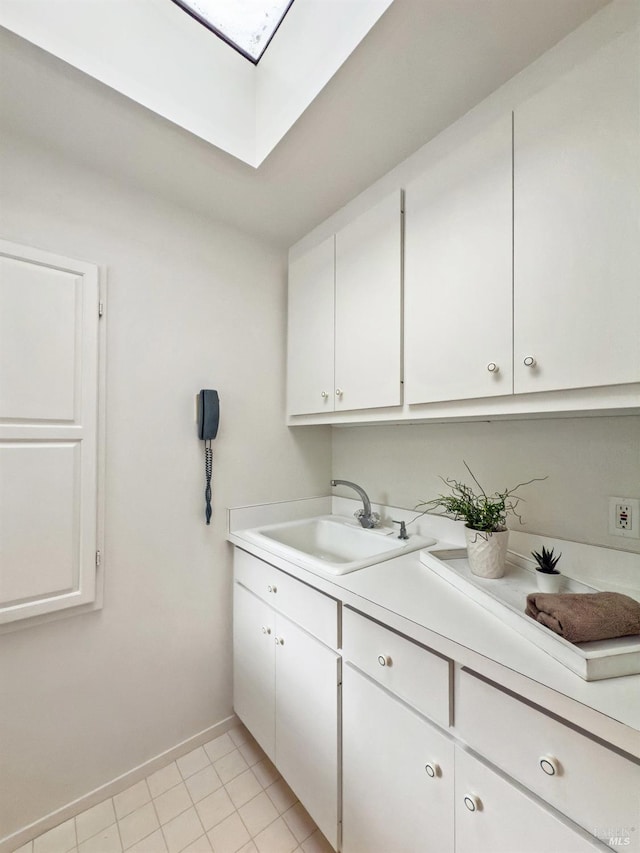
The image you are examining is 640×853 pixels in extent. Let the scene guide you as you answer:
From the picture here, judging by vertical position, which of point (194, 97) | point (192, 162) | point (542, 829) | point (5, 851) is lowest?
point (5, 851)

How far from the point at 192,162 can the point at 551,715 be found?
6.18 ft

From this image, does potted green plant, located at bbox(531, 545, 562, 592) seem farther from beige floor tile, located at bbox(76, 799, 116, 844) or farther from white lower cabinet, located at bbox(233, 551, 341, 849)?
beige floor tile, located at bbox(76, 799, 116, 844)

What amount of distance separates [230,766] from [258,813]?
0.24 metres

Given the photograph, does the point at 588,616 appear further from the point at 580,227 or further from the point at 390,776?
the point at 580,227

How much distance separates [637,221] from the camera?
76cm

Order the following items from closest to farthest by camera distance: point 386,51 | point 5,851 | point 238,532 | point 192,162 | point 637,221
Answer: point 637,221 < point 386,51 < point 5,851 < point 192,162 < point 238,532

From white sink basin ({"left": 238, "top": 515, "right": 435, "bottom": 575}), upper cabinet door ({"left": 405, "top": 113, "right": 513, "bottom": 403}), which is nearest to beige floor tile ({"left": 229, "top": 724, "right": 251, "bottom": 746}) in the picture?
white sink basin ({"left": 238, "top": 515, "right": 435, "bottom": 575})

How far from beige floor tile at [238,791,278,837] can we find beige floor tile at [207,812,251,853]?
0.02 m

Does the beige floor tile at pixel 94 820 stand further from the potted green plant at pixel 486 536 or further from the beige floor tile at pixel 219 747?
the potted green plant at pixel 486 536

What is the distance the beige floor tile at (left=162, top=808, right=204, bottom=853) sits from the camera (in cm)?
118

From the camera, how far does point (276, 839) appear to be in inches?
47.3

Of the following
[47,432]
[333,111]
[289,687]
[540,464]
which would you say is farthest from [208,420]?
[540,464]

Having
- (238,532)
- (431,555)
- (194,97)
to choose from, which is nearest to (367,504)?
(431,555)

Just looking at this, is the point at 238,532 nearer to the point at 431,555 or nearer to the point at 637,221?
the point at 431,555
